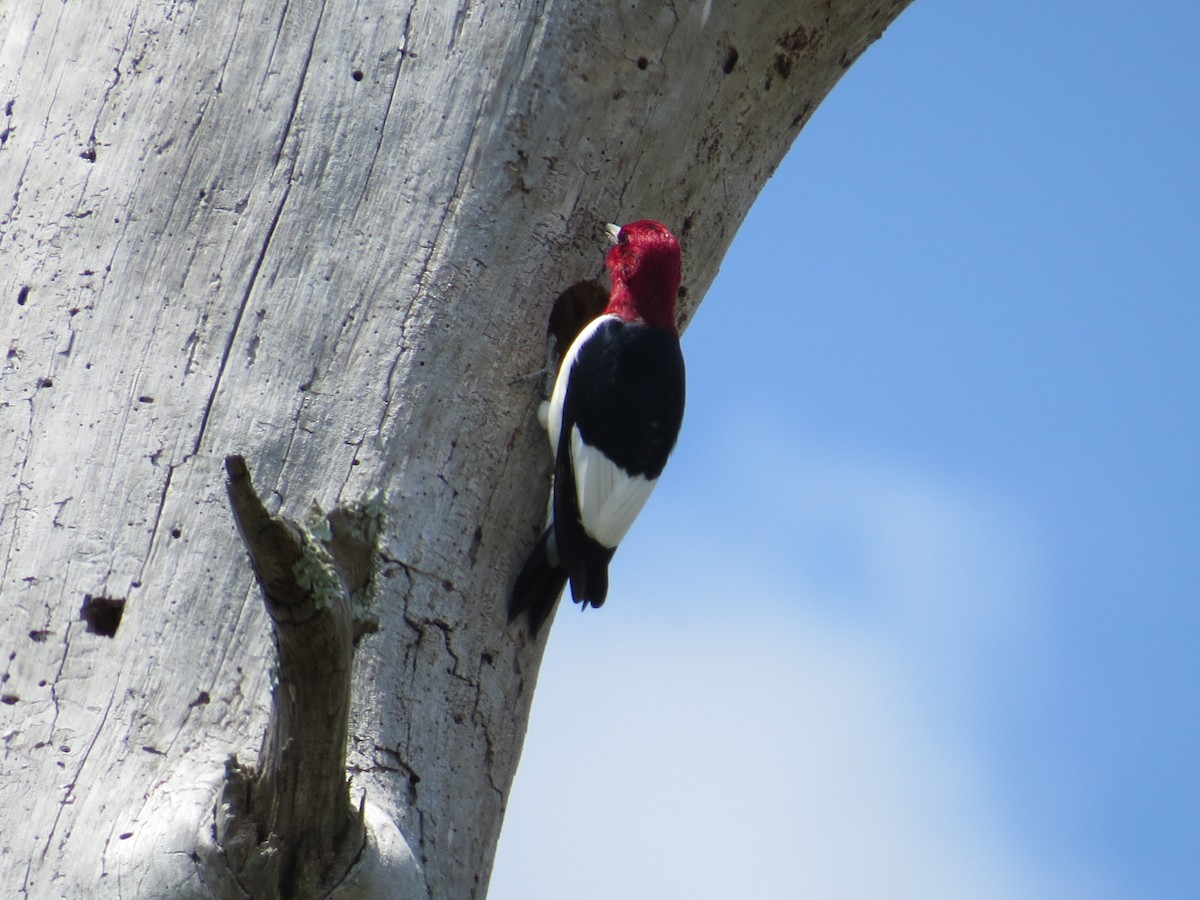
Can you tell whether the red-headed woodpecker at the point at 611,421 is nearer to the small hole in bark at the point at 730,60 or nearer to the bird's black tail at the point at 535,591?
the bird's black tail at the point at 535,591

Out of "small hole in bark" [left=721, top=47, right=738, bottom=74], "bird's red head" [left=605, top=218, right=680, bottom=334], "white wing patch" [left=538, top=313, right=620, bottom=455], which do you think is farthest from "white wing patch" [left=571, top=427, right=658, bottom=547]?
"small hole in bark" [left=721, top=47, right=738, bottom=74]

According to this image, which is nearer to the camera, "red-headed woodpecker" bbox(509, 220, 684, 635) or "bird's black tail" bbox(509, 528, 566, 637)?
"bird's black tail" bbox(509, 528, 566, 637)

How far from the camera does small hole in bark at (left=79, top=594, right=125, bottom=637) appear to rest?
2.31m

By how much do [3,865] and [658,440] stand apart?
77.0 inches

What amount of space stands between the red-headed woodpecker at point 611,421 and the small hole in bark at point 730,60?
375mm

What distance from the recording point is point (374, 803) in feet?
7.47

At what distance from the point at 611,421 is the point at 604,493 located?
0.76ft

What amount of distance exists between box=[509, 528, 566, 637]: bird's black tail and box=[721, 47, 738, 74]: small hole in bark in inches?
45.8

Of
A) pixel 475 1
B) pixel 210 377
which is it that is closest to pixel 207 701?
pixel 210 377

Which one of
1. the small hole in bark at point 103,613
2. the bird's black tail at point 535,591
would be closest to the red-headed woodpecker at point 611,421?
the bird's black tail at point 535,591

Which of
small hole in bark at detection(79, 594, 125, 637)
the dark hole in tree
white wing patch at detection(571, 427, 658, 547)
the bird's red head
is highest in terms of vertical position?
the bird's red head

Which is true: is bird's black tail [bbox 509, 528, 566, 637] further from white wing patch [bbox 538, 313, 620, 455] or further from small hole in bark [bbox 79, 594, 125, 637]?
small hole in bark [bbox 79, 594, 125, 637]

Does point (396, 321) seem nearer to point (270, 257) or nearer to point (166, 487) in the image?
point (270, 257)

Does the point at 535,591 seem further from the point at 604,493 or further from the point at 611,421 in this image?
the point at 611,421
